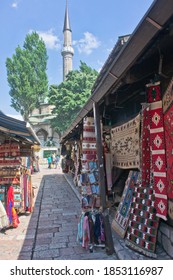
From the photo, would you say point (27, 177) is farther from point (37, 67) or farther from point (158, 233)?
point (37, 67)

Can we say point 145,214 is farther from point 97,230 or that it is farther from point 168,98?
point 168,98

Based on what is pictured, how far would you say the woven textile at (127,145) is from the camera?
3875 millimetres

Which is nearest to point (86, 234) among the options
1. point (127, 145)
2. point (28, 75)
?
point (127, 145)

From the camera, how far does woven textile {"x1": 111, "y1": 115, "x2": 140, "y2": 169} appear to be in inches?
153

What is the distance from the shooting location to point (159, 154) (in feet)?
9.83

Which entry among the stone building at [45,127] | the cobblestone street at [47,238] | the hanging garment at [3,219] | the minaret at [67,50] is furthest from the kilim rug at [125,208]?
the minaret at [67,50]

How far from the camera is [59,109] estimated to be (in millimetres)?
36031

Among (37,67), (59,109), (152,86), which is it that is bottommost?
(152,86)

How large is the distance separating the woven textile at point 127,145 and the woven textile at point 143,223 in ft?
1.82

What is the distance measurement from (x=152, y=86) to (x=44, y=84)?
3955 centimetres

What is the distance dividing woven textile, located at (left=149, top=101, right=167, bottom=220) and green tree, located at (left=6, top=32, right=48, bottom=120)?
37751 millimetres

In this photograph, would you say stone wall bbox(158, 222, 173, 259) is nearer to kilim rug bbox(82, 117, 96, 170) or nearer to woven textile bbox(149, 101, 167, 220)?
woven textile bbox(149, 101, 167, 220)

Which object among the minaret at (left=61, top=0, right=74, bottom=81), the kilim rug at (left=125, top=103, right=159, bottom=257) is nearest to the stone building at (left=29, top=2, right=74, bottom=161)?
the minaret at (left=61, top=0, right=74, bottom=81)
